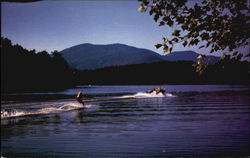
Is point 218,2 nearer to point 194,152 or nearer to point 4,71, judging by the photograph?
point 194,152

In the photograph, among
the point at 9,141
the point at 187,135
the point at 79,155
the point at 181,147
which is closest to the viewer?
the point at 79,155

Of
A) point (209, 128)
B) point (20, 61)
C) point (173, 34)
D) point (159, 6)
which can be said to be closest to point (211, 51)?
point (173, 34)

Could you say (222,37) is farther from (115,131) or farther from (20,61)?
(20,61)

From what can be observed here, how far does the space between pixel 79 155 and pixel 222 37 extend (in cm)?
909

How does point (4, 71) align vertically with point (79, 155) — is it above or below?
above

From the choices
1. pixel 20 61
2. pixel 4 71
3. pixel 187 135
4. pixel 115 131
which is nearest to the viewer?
pixel 187 135

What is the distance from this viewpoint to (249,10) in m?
7.41

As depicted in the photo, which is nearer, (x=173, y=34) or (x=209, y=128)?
(x=173, y=34)

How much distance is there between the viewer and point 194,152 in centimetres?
1448

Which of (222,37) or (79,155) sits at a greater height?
(222,37)

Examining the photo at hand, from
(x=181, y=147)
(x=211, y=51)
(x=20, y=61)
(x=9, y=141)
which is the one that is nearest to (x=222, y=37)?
(x=211, y=51)

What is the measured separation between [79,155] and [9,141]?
20.0 feet

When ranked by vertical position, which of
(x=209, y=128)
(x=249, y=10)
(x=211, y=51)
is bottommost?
(x=209, y=128)

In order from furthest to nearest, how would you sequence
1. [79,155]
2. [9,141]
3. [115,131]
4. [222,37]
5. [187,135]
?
[115,131]
[187,135]
[9,141]
[79,155]
[222,37]
